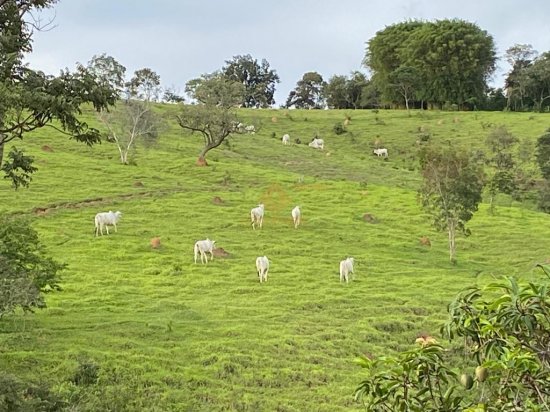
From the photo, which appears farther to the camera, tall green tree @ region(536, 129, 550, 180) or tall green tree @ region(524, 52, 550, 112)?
tall green tree @ region(524, 52, 550, 112)

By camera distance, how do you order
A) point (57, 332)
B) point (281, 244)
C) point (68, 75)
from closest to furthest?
1. point (68, 75)
2. point (57, 332)
3. point (281, 244)

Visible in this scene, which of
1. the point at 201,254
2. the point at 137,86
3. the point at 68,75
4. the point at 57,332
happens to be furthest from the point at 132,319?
the point at 137,86

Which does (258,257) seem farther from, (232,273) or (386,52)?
(386,52)

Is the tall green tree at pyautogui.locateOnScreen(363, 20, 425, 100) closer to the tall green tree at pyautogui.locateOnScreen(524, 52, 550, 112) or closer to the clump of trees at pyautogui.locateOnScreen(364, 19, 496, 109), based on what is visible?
the clump of trees at pyautogui.locateOnScreen(364, 19, 496, 109)

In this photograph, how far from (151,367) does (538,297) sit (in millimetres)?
12888

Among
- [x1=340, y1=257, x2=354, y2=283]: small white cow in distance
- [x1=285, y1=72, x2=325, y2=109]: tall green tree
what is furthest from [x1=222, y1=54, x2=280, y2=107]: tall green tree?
[x1=340, y1=257, x2=354, y2=283]: small white cow in distance

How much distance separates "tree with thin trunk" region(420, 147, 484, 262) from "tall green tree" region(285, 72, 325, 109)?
83911mm

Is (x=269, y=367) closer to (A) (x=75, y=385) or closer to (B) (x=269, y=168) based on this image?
(A) (x=75, y=385)

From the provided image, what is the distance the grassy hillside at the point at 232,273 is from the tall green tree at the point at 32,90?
519 centimetres

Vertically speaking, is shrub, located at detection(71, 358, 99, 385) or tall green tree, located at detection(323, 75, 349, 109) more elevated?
tall green tree, located at detection(323, 75, 349, 109)

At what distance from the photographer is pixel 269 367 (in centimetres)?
1644

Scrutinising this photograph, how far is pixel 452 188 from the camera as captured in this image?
29.2 meters

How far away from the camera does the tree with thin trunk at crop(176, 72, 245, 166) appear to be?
1813 inches

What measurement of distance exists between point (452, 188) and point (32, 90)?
852 inches
